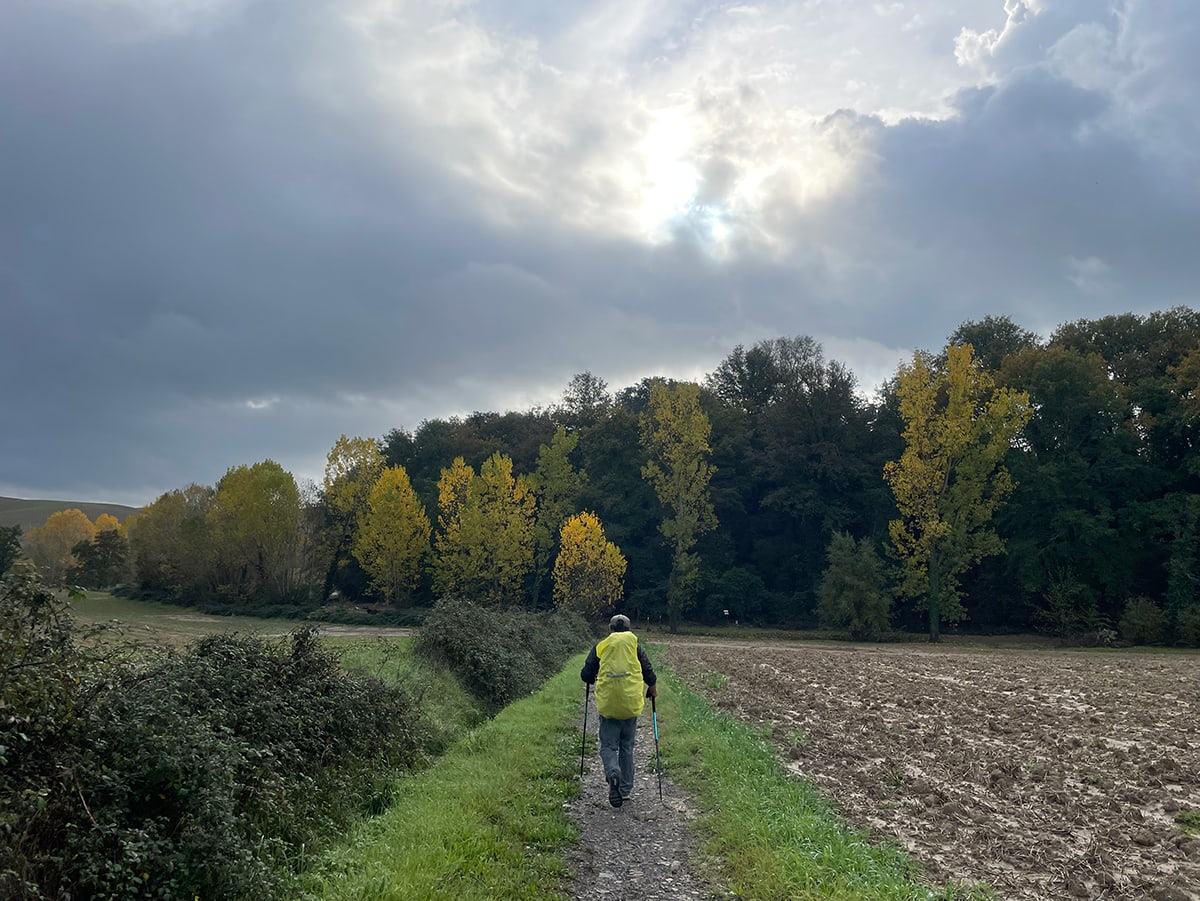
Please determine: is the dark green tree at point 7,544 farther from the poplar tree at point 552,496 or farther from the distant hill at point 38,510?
the distant hill at point 38,510

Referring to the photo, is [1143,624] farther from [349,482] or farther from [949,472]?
[349,482]

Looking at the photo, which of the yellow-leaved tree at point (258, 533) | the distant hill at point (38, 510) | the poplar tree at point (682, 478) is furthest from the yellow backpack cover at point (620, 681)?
the distant hill at point (38, 510)

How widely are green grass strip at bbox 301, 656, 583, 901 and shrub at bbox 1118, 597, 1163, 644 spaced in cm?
3763

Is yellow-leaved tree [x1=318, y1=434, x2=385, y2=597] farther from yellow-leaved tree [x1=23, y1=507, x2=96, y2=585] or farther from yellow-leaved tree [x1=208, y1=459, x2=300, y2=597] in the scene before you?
yellow-leaved tree [x1=23, y1=507, x2=96, y2=585]

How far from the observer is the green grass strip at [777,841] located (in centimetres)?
553

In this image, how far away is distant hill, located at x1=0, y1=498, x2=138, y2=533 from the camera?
140 m

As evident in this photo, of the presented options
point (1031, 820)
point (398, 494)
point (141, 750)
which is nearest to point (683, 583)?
point (398, 494)

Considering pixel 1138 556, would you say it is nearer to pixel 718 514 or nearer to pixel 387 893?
pixel 718 514

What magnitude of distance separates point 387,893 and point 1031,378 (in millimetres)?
49021

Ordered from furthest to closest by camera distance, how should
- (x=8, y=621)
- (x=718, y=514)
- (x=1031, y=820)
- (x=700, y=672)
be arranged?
(x=718, y=514)
(x=700, y=672)
(x=1031, y=820)
(x=8, y=621)

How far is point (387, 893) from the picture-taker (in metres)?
5.24

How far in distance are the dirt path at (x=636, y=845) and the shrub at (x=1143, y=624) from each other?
123 feet

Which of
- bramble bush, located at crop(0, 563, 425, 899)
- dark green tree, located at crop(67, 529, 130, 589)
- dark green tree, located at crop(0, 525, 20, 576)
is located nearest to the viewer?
bramble bush, located at crop(0, 563, 425, 899)

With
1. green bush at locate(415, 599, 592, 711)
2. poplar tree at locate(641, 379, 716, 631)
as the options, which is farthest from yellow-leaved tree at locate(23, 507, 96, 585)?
green bush at locate(415, 599, 592, 711)
